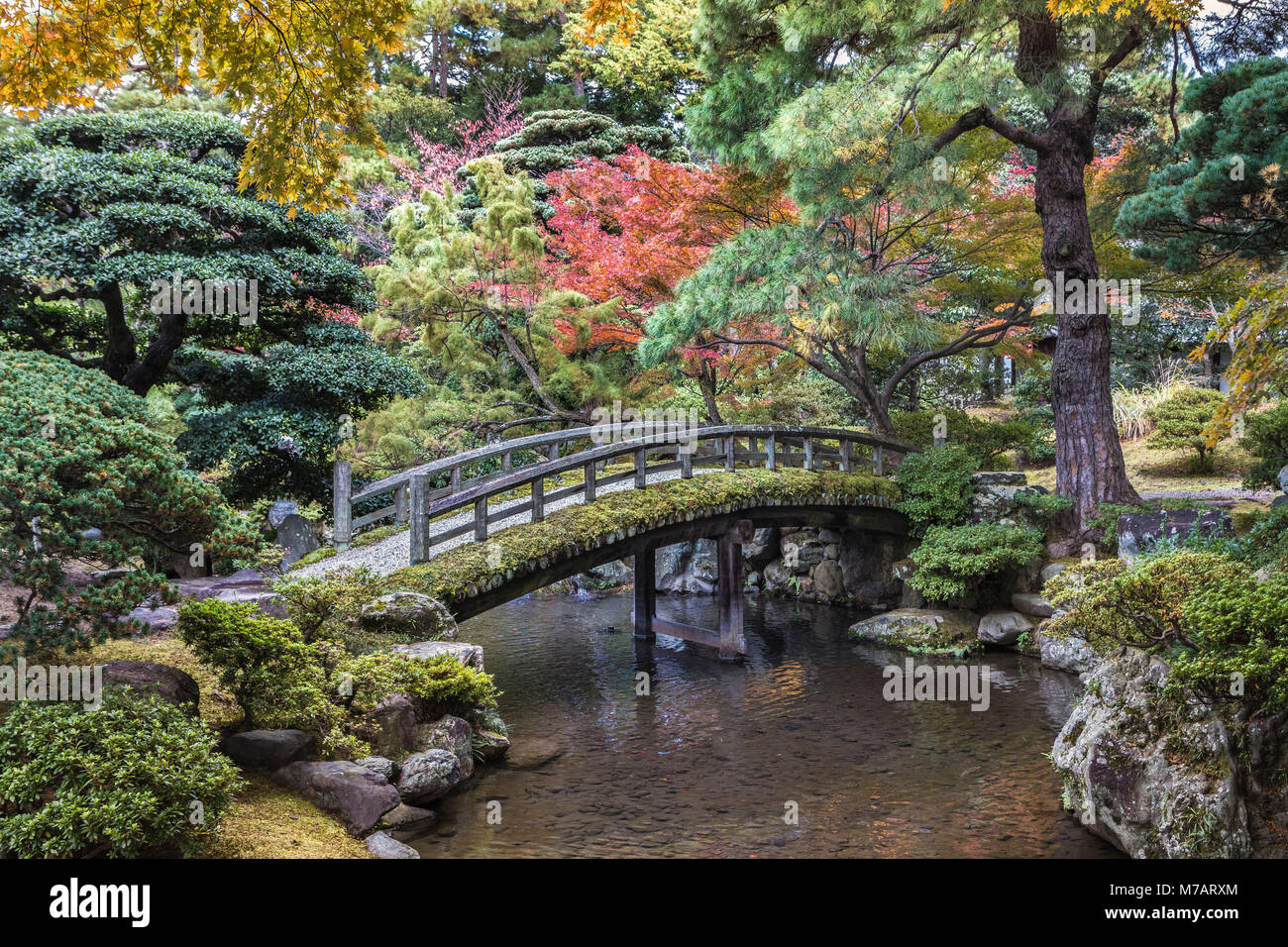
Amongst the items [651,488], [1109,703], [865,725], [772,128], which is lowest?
[865,725]

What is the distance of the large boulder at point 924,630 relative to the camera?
1305cm

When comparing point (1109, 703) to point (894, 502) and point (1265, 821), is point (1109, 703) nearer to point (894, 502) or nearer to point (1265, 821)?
point (1265, 821)

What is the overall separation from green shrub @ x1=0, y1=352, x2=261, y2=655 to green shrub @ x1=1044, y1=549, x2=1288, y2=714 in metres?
6.68

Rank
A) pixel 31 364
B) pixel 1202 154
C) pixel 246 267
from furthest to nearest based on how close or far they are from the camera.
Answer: pixel 246 267 < pixel 1202 154 < pixel 31 364

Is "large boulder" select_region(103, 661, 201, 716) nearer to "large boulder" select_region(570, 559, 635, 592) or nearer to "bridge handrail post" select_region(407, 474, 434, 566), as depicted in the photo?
"bridge handrail post" select_region(407, 474, 434, 566)

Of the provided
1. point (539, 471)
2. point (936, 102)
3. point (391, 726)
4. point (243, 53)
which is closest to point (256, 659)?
point (391, 726)

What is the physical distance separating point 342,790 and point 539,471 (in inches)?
174

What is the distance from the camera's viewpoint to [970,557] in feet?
42.5

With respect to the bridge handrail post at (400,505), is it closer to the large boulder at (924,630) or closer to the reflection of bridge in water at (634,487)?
the reflection of bridge in water at (634,487)

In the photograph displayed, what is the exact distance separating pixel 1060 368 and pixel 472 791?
33.7 ft

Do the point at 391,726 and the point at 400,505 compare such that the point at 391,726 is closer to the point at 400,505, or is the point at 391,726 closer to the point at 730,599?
the point at 400,505

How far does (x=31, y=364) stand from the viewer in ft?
22.6

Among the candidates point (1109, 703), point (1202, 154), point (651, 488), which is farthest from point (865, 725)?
point (1202, 154)

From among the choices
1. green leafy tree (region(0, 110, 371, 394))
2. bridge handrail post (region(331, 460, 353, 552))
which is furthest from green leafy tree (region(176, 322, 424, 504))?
bridge handrail post (region(331, 460, 353, 552))
